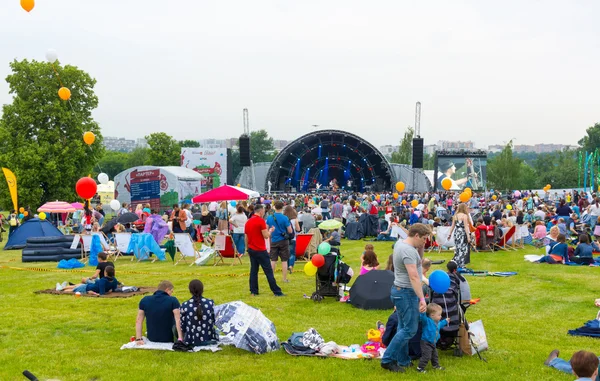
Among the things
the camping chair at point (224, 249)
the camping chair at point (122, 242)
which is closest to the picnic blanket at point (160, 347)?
the camping chair at point (224, 249)

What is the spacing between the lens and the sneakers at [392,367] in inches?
236

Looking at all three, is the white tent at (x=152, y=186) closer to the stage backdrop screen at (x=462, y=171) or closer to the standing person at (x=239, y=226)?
the standing person at (x=239, y=226)

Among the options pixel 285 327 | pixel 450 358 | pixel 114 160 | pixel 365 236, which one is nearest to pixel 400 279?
pixel 450 358

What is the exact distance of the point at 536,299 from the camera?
9.93 m

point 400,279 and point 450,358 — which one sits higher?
point 400,279

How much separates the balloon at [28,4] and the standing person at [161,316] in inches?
255

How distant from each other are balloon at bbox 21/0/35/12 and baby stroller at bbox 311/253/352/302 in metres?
6.77

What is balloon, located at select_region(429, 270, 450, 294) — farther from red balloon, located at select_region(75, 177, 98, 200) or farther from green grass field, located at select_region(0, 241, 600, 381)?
red balloon, located at select_region(75, 177, 98, 200)

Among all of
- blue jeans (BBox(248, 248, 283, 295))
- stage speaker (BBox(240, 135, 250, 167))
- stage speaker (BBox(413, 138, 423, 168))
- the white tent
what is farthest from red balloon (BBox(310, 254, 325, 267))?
stage speaker (BBox(413, 138, 423, 168))

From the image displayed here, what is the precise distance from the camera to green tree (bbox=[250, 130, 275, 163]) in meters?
116

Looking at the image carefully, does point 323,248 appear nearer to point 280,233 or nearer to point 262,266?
point 262,266

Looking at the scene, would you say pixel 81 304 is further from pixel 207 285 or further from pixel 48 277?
pixel 48 277

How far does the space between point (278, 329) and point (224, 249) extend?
724 centimetres

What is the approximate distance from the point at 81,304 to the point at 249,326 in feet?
13.2
